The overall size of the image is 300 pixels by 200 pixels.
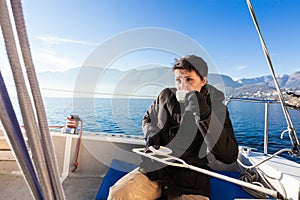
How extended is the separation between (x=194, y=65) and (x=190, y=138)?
0.46m

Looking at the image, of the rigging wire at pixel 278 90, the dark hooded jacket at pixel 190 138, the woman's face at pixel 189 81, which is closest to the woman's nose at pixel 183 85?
the woman's face at pixel 189 81

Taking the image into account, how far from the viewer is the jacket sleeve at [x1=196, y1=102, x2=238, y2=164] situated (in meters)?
0.81

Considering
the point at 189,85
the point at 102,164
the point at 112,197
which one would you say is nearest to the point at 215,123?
the point at 189,85

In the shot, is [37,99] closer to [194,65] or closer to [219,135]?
[219,135]

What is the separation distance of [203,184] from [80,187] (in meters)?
1.27

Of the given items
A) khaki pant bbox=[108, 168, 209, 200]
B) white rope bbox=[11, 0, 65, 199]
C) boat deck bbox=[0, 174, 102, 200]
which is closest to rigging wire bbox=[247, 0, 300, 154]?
khaki pant bbox=[108, 168, 209, 200]

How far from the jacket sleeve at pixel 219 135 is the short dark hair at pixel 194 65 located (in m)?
0.27

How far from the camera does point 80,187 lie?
5.27ft

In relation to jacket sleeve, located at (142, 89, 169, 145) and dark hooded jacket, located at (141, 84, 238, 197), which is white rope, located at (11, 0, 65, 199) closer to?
dark hooded jacket, located at (141, 84, 238, 197)

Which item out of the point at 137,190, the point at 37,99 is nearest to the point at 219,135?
the point at 137,190

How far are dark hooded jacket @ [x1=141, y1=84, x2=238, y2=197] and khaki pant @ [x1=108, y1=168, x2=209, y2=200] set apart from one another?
0.03m

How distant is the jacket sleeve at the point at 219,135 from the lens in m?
0.81

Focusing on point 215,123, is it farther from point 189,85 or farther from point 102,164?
point 102,164

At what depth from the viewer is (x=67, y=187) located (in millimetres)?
1596
